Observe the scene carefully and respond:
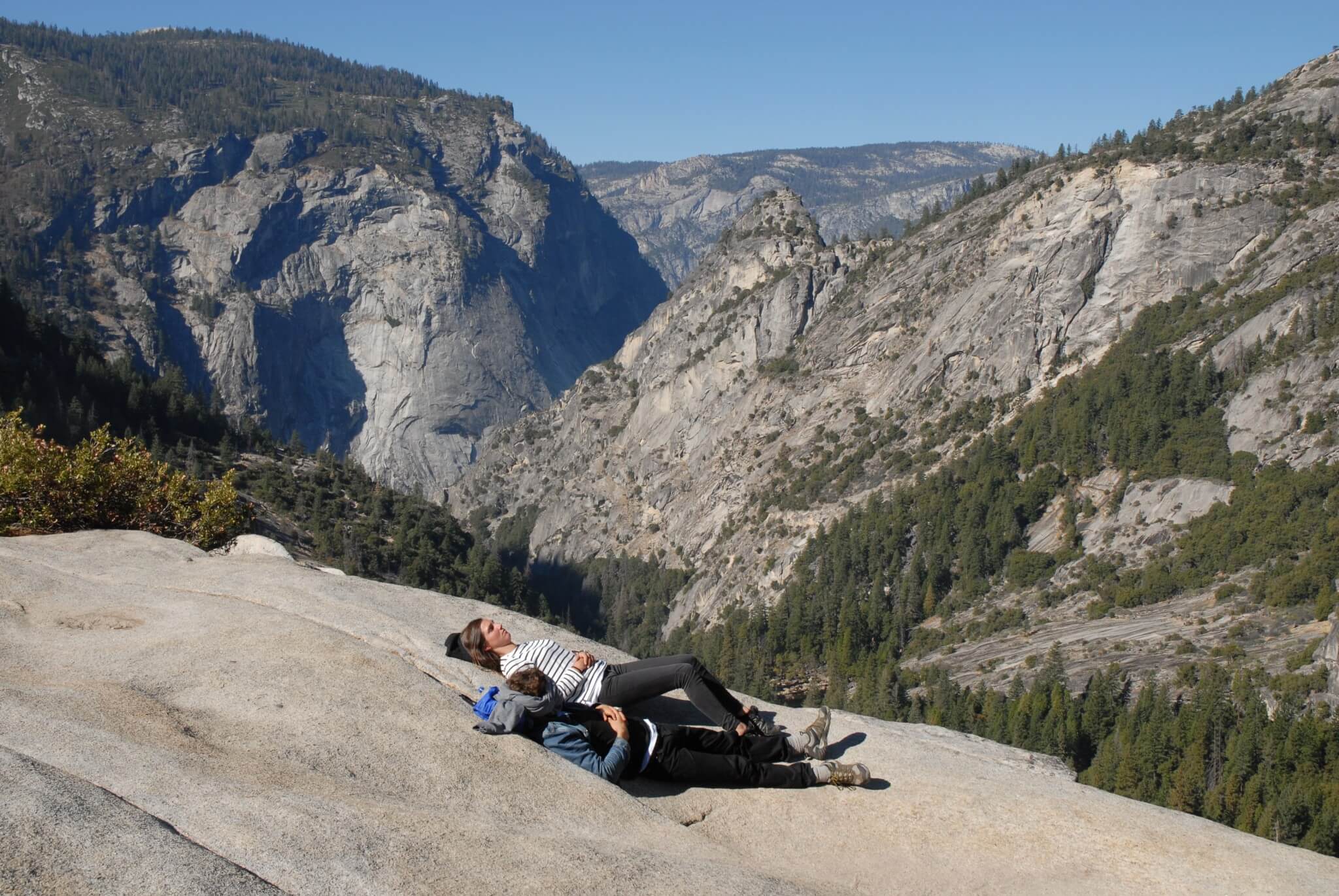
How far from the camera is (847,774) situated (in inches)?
610

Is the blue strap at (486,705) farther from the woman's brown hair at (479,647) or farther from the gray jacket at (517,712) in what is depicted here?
the woman's brown hair at (479,647)

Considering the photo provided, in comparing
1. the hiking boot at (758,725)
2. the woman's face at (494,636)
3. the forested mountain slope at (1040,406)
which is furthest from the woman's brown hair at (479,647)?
the forested mountain slope at (1040,406)

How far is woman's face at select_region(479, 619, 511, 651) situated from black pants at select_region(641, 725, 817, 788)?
328cm

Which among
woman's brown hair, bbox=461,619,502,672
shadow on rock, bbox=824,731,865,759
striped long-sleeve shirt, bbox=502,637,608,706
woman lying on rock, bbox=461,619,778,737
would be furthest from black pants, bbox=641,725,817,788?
woman's brown hair, bbox=461,619,502,672

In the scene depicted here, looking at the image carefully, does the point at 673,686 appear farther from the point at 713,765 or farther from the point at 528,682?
the point at 528,682

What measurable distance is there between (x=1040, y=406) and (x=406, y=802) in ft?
429

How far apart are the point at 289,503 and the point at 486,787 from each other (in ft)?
303

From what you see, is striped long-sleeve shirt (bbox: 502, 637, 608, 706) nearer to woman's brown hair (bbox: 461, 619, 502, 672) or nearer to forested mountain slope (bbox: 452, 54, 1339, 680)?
woman's brown hair (bbox: 461, 619, 502, 672)

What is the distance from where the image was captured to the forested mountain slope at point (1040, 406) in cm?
10906

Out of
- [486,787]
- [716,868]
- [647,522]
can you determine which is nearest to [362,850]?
[486,787]

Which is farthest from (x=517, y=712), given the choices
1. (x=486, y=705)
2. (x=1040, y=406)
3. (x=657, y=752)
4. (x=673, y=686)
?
(x=1040, y=406)

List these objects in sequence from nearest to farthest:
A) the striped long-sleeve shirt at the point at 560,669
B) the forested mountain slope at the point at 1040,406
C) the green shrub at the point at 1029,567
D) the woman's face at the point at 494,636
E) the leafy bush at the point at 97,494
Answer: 1. the striped long-sleeve shirt at the point at 560,669
2. the woman's face at the point at 494,636
3. the leafy bush at the point at 97,494
4. the forested mountain slope at the point at 1040,406
5. the green shrub at the point at 1029,567

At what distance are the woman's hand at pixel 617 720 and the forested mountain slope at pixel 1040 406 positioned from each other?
269 ft

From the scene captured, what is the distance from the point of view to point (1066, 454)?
12481cm
